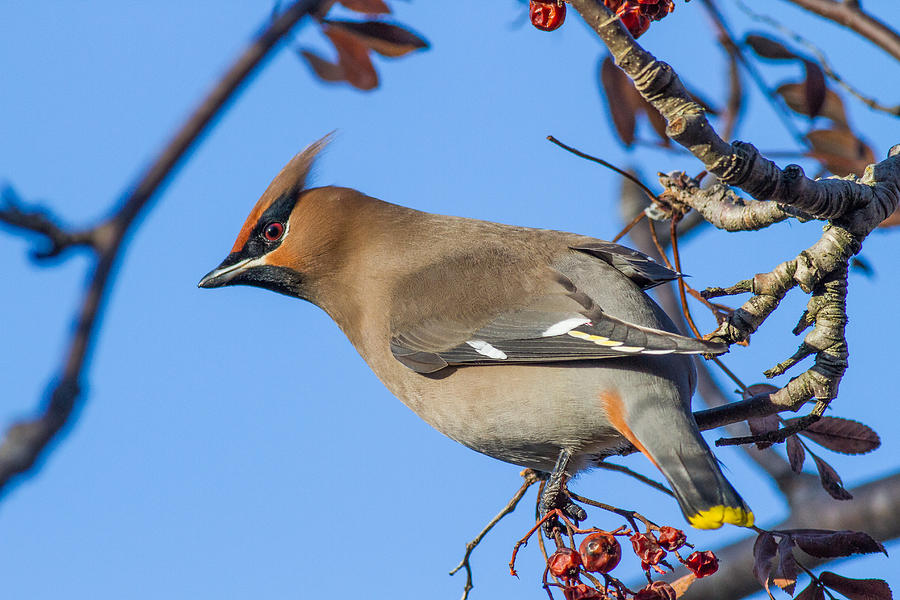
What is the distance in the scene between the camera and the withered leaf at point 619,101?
3172mm

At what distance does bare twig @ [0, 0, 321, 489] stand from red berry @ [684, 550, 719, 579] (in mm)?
1707

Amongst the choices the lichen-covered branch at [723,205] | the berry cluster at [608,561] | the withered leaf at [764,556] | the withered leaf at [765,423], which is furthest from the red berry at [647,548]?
the lichen-covered branch at [723,205]

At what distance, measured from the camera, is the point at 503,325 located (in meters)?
3.28

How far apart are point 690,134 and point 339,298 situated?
191 centimetres

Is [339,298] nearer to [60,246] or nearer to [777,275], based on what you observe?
[60,246]

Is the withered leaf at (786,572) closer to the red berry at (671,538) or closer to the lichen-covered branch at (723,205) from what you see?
the red berry at (671,538)

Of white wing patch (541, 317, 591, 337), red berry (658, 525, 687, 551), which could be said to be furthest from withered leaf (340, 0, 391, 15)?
red berry (658, 525, 687, 551)

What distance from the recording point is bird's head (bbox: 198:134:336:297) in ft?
12.6

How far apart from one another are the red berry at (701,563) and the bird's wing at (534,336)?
59 centimetres

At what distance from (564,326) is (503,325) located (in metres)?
0.25

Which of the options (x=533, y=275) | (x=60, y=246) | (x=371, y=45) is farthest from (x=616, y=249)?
(x=60, y=246)

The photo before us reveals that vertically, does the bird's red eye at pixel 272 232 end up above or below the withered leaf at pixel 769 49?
below

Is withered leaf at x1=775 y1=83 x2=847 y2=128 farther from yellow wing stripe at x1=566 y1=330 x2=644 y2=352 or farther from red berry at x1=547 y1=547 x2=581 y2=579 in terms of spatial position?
red berry at x1=547 y1=547 x2=581 y2=579

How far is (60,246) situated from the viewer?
281cm
